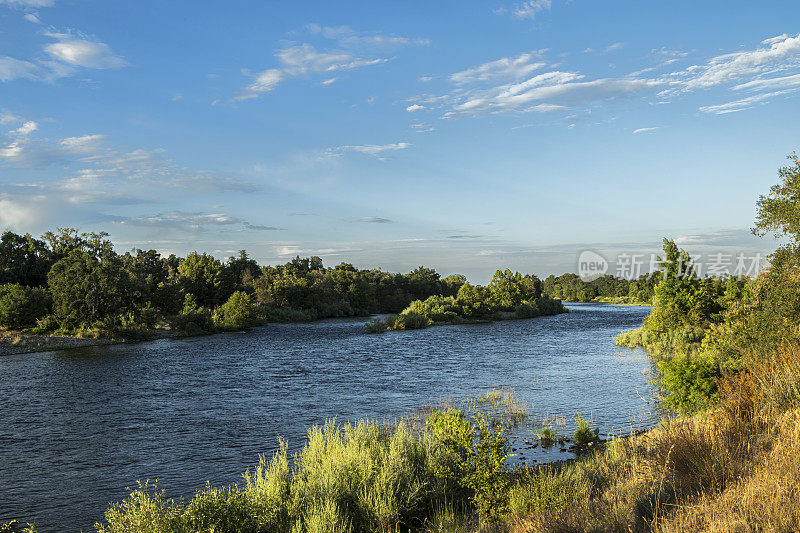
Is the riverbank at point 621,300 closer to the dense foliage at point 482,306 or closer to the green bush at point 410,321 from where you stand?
the dense foliage at point 482,306

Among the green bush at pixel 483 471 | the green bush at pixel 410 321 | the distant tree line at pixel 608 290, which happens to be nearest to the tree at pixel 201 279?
the green bush at pixel 410 321

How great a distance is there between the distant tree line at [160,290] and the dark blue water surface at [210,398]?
7.13 metres

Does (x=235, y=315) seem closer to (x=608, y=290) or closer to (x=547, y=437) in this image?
(x=547, y=437)

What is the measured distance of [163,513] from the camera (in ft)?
24.0

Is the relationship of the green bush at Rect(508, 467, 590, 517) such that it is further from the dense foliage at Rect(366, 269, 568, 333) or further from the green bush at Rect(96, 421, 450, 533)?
the dense foliage at Rect(366, 269, 568, 333)

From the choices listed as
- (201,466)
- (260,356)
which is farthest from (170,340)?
(201,466)

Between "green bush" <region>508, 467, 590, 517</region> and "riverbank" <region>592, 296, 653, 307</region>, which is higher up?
"green bush" <region>508, 467, 590, 517</region>

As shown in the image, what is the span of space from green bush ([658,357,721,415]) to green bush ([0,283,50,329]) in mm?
51208

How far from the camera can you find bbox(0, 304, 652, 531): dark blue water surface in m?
12.9

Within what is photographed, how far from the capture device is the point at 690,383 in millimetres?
14883

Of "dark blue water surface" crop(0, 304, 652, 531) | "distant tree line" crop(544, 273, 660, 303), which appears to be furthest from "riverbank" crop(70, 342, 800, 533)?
"distant tree line" crop(544, 273, 660, 303)

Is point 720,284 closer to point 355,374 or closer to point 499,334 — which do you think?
point 499,334

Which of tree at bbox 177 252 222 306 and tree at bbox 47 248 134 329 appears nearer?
tree at bbox 47 248 134 329

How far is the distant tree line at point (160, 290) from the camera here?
152ft
